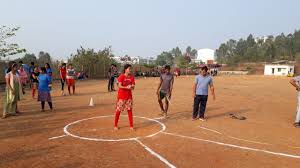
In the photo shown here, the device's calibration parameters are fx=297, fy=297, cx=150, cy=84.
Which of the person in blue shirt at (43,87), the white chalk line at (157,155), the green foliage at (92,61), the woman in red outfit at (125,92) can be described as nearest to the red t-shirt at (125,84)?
the woman in red outfit at (125,92)

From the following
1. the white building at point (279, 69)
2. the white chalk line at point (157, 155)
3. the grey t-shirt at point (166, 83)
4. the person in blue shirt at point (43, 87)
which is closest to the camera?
the white chalk line at point (157, 155)

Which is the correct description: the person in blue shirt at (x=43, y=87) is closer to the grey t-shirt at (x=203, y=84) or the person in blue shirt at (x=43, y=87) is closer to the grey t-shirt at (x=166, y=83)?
the grey t-shirt at (x=166, y=83)

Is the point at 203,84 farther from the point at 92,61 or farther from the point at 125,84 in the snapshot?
the point at 92,61

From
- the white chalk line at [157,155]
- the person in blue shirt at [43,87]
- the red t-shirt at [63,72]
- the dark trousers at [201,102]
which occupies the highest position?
the red t-shirt at [63,72]

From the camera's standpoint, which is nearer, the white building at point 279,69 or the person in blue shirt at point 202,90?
the person in blue shirt at point 202,90

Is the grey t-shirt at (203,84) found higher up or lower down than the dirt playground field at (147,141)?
higher up

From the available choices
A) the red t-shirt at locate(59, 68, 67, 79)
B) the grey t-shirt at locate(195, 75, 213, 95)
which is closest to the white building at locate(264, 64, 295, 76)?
Result: the red t-shirt at locate(59, 68, 67, 79)

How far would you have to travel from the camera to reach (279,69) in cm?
7631

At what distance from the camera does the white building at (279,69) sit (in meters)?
74.8

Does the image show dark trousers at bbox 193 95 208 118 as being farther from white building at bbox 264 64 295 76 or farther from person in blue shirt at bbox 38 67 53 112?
white building at bbox 264 64 295 76

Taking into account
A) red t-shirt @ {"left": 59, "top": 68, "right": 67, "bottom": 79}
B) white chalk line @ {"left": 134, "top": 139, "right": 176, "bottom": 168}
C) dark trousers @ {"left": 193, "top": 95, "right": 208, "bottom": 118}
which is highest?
red t-shirt @ {"left": 59, "top": 68, "right": 67, "bottom": 79}

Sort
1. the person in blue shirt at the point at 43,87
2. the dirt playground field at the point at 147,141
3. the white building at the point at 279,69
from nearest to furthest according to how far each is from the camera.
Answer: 1. the dirt playground field at the point at 147,141
2. the person in blue shirt at the point at 43,87
3. the white building at the point at 279,69

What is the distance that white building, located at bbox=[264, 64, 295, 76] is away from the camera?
74.8 metres

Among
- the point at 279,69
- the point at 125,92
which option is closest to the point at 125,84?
the point at 125,92
